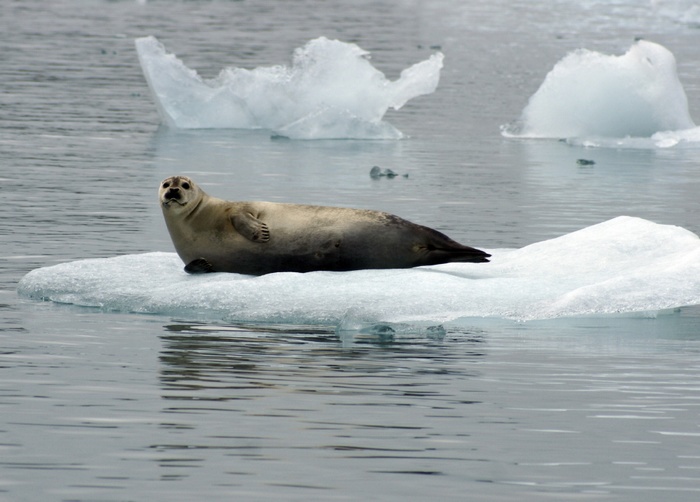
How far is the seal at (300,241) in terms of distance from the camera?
868 centimetres

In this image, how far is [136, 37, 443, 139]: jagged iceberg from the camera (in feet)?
61.9

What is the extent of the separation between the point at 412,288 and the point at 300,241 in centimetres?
91

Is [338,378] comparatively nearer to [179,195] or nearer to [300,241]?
[300,241]

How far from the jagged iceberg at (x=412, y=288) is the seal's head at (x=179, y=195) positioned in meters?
0.37

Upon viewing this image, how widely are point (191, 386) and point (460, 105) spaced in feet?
60.3

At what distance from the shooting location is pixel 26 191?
44.8 feet

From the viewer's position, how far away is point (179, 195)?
898 cm

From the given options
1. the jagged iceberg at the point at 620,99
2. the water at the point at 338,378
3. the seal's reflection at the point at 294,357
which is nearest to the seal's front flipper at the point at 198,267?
the water at the point at 338,378

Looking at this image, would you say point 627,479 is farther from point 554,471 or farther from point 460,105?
point 460,105

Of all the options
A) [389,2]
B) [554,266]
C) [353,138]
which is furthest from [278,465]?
[389,2]

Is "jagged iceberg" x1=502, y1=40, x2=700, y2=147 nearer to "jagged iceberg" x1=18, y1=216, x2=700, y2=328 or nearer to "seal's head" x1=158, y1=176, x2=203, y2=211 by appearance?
"jagged iceberg" x1=18, y1=216, x2=700, y2=328

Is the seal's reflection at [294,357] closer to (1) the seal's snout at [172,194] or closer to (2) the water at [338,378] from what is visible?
(2) the water at [338,378]

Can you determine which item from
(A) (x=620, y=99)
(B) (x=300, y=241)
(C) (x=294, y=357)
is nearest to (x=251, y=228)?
(B) (x=300, y=241)

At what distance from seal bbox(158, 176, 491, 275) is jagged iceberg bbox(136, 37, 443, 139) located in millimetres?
9860
